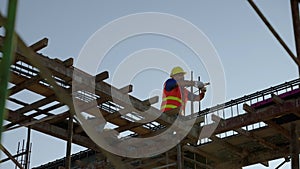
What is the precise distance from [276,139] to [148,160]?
9.67ft

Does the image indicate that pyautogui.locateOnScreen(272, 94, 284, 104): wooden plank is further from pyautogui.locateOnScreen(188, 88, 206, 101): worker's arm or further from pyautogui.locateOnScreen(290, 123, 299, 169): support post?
pyautogui.locateOnScreen(188, 88, 206, 101): worker's arm

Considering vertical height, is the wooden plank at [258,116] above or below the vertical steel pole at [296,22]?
above

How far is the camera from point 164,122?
10320 mm

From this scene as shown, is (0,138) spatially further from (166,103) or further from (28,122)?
(166,103)

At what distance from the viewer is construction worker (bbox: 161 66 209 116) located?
1126 centimetres

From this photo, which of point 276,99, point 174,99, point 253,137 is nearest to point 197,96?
point 174,99

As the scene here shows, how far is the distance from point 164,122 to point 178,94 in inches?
56.5

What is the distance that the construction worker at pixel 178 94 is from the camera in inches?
443

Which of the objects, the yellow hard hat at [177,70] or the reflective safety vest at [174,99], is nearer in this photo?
the reflective safety vest at [174,99]

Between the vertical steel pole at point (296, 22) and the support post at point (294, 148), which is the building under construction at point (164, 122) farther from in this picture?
the vertical steel pole at point (296, 22)

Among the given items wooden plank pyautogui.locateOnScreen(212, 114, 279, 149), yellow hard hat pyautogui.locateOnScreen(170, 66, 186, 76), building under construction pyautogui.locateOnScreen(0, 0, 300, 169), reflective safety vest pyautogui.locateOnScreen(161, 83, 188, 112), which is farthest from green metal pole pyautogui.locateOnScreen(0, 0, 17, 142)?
yellow hard hat pyautogui.locateOnScreen(170, 66, 186, 76)

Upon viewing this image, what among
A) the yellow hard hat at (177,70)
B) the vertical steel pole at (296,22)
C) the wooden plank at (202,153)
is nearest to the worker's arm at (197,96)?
the yellow hard hat at (177,70)

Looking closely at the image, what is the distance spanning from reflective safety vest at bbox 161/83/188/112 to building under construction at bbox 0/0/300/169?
18.8 inches

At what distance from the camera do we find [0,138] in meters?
1.30
